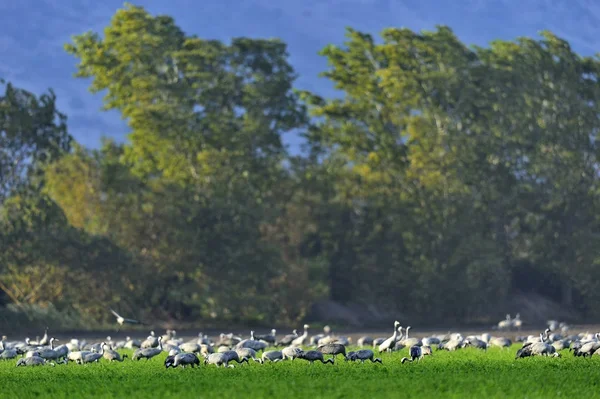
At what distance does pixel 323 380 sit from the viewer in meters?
30.1

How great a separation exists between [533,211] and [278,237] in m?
21.6

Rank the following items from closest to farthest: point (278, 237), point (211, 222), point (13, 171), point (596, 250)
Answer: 1. point (13, 171)
2. point (211, 222)
3. point (278, 237)
4. point (596, 250)

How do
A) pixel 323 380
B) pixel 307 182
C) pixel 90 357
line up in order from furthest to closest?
pixel 307 182 → pixel 90 357 → pixel 323 380

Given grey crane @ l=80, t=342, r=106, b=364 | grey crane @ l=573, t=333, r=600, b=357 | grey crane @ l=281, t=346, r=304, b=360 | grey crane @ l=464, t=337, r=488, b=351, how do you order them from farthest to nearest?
grey crane @ l=464, t=337, r=488, b=351 → grey crane @ l=573, t=333, r=600, b=357 → grey crane @ l=80, t=342, r=106, b=364 → grey crane @ l=281, t=346, r=304, b=360

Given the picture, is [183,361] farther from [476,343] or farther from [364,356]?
[476,343]

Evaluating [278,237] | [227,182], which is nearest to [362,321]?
[278,237]

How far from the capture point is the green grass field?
88.0 ft

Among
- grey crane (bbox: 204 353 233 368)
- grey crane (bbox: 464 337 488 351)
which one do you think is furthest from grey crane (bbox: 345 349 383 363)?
grey crane (bbox: 464 337 488 351)

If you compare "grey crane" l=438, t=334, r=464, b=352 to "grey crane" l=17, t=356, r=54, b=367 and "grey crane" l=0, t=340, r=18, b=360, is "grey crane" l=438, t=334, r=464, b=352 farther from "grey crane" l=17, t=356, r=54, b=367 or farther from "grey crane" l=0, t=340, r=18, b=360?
"grey crane" l=0, t=340, r=18, b=360

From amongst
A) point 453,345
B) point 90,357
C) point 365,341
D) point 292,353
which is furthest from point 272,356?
point 365,341

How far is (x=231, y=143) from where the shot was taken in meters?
81.3

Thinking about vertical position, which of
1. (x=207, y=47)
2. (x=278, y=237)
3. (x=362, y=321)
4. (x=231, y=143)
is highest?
(x=207, y=47)

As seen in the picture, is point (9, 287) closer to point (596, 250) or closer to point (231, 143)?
point (231, 143)

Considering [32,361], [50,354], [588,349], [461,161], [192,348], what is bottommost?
[32,361]
